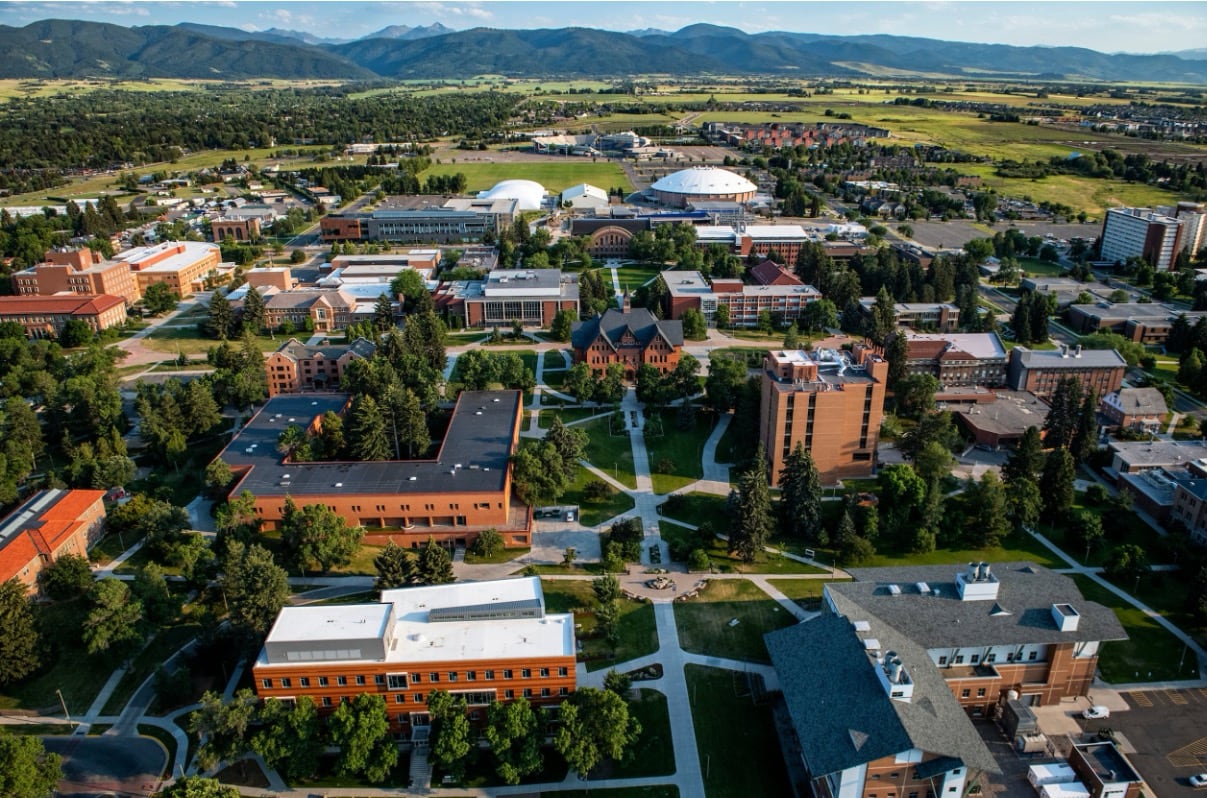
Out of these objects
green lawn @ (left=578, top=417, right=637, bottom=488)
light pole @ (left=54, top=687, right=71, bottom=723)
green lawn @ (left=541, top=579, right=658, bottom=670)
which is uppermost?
green lawn @ (left=578, top=417, right=637, bottom=488)

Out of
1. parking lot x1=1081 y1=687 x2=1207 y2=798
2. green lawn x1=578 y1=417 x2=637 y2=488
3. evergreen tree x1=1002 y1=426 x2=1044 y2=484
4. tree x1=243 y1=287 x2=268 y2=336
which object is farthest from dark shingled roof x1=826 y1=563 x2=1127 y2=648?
tree x1=243 y1=287 x2=268 y2=336

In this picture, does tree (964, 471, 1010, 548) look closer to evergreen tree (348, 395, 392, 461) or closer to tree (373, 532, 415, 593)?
tree (373, 532, 415, 593)

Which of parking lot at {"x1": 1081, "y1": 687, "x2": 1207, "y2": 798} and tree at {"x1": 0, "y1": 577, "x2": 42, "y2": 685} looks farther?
tree at {"x1": 0, "y1": 577, "x2": 42, "y2": 685}

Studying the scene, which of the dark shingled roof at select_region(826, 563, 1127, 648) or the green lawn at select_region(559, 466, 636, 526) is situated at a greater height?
the dark shingled roof at select_region(826, 563, 1127, 648)

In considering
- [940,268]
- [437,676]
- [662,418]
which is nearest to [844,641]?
[437,676]

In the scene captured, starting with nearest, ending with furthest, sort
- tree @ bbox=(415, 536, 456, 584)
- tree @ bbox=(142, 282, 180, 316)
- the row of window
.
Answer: the row of window < tree @ bbox=(415, 536, 456, 584) < tree @ bbox=(142, 282, 180, 316)

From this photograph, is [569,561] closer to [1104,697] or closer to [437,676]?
[437,676]
